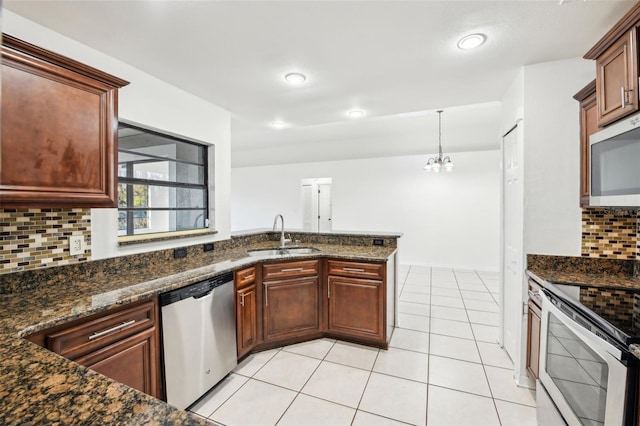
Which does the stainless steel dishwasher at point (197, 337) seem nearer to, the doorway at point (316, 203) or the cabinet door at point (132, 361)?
the cabinet door at point (132, 361)

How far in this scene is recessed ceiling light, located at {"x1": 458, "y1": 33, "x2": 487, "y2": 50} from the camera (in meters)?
1.93

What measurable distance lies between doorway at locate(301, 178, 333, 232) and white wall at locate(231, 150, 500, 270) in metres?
0.13

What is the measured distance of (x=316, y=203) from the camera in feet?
23.5

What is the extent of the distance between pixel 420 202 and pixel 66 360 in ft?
19.2

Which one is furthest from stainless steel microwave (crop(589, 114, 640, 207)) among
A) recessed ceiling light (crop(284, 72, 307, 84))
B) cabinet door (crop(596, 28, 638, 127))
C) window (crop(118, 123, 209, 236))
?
window (crop(118, 123, 209, 236))

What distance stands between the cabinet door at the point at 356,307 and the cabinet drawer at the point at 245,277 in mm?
732

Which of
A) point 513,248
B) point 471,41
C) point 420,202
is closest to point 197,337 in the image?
point 513,248

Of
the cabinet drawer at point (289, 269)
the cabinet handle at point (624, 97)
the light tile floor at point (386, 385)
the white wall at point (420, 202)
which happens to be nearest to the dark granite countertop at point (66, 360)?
the cabinet drawer at point (289, 269)

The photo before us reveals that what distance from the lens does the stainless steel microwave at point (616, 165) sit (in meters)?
1.52

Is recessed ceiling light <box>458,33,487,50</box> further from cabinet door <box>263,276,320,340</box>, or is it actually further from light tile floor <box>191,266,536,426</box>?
light tile floor <box>191,266,536,426</box>

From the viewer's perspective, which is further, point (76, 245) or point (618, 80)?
point (76, 245)

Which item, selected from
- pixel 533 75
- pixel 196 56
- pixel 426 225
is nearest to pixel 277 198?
pixel 426 225

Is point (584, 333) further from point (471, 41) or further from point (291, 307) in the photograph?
point (291, 307)

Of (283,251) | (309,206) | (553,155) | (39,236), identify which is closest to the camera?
(39,236)
